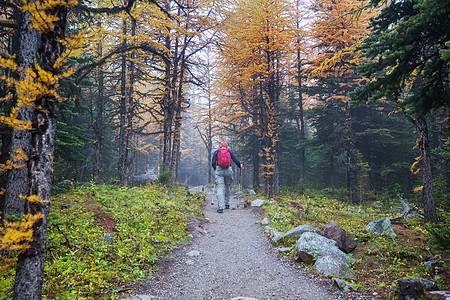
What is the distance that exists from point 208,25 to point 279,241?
11353 millimetres

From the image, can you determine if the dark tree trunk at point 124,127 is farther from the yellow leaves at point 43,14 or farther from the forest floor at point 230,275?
the yellow leaves at point 43,14

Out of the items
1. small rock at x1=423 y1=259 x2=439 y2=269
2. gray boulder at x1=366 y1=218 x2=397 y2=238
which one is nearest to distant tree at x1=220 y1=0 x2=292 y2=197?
gray boulder at x1=366 y1=218 x2=397 y2=238

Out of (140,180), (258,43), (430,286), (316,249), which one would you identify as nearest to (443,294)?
(430,286)

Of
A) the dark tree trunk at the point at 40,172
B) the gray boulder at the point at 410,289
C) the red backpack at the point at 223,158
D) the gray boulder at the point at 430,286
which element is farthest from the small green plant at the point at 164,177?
the gray boulder at the point at 430,286

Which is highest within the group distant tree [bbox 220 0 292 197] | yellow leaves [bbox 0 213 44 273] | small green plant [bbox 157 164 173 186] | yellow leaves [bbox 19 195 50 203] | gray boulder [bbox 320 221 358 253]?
distant tree [bbox 220 0 292 197]

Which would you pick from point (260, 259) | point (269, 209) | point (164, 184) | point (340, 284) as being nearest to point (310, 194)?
point (269, 209)

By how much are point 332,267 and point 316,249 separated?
0.64 meters

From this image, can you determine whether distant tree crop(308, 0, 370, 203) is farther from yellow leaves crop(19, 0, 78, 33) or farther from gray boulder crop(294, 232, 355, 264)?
yellow leaves crop(19, 0, 78, 33)

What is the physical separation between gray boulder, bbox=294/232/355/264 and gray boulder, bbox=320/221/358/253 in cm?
28

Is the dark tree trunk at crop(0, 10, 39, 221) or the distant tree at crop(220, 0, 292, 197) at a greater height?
the distant tree at crop(220, 0, 292, 197)

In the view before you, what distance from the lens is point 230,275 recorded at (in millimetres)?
4422

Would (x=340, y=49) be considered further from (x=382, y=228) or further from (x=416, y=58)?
(x=382, y=228)

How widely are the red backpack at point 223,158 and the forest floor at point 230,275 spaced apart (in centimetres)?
393

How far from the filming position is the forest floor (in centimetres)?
367
